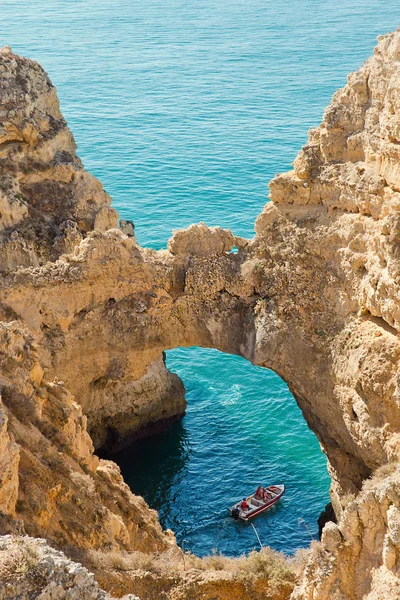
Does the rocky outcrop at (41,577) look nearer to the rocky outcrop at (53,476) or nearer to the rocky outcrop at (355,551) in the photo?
the rocky outcrop at (53,476)

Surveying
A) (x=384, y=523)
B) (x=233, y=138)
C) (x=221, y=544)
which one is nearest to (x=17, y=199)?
(x=221, y=544)

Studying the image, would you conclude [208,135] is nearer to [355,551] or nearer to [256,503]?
[256,503]

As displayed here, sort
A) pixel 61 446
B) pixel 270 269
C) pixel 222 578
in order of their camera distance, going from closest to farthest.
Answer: pixel 222 578
pixel 61 446
pixel 270 269

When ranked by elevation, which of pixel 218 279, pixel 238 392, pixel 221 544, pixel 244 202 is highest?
pixel 244 202

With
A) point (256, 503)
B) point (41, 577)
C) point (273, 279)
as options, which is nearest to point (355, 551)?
point (41, 577)

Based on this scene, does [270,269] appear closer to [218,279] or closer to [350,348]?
[218,279]

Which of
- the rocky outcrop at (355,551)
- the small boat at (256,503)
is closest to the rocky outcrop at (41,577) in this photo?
the rocky outcrop at (355,551)

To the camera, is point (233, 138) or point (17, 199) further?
point (233, 138)
